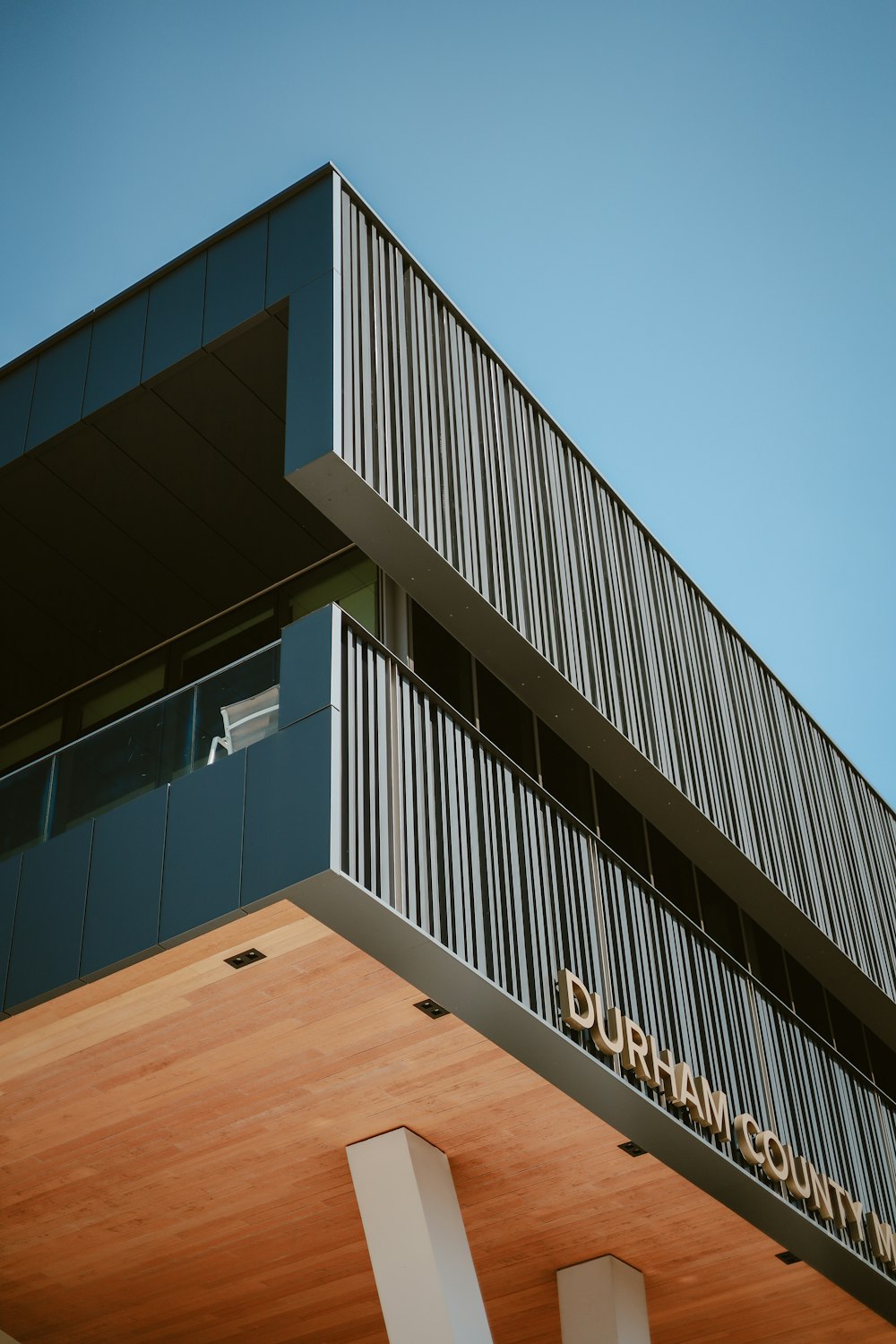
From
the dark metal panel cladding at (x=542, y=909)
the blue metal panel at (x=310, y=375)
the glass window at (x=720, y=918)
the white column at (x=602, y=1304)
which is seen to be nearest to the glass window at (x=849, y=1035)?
the glass window at (x=720, y=918)

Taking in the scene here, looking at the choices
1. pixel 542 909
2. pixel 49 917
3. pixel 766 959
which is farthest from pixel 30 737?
pixel 766 959

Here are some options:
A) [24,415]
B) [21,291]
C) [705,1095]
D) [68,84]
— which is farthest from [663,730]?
[68,84]

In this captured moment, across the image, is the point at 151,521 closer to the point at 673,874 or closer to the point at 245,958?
the point at 245,958

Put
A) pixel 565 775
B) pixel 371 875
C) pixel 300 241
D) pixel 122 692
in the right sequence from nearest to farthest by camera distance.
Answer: pixel 371 875
pixel 300 241
pixel 565 775
pixel 122 692

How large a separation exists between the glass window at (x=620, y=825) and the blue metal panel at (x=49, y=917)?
5.45 metres

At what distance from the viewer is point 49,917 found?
9000 mm

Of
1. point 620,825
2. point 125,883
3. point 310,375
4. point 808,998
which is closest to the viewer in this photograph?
point 125,883

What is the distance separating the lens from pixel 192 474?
41.2 ft

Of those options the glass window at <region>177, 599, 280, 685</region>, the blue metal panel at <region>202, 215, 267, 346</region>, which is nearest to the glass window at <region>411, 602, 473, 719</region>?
the glass window at <region>177, 599, 280, 685</region>

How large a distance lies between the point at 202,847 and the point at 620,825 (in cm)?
597

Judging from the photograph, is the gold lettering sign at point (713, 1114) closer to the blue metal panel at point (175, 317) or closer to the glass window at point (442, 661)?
the glass window at point (442, 661)

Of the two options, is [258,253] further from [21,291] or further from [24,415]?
[21,291]

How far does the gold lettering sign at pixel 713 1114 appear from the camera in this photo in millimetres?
9688

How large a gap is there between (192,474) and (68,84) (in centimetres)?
2722
